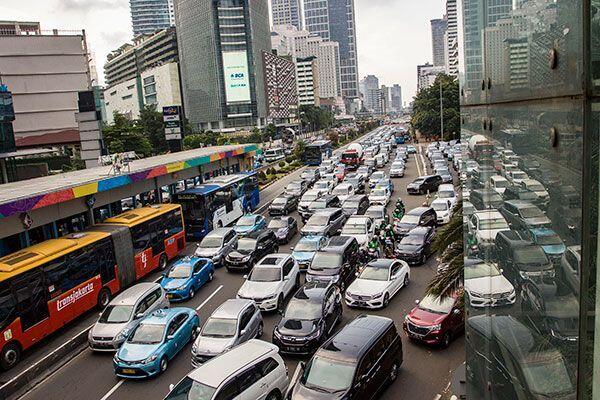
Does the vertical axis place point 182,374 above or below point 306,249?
below

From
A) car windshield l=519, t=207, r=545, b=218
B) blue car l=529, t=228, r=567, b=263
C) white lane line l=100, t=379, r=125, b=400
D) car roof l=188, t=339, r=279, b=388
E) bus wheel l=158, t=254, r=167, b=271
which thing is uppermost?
car windshield l=519, t=207, r=545, b=218

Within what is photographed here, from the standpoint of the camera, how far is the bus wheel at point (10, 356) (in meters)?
13.4

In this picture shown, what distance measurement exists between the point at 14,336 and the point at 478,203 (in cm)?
1366

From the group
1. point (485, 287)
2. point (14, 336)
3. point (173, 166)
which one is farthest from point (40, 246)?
point (485, 287)

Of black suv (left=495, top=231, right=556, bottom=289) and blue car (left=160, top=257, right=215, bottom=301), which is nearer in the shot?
black suv (left=495, top=231, right=556, bottom=289)

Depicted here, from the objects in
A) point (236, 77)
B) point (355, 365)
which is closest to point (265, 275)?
point (355, 365)

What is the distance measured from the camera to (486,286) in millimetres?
3920

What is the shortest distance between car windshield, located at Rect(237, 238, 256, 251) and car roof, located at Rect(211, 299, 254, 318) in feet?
23.5

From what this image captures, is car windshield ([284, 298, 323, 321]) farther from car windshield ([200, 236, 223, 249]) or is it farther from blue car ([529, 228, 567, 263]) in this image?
blue car ([529, 228, 567, 263])

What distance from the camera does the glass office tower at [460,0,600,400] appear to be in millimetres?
1923

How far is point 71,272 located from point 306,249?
873 centimetres

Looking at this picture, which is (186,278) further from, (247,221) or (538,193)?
(538,193)

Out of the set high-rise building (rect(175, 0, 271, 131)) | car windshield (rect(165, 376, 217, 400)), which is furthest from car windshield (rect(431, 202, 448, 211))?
high-rise building (rect(175, 0, 271, 131))

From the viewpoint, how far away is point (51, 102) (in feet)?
231
